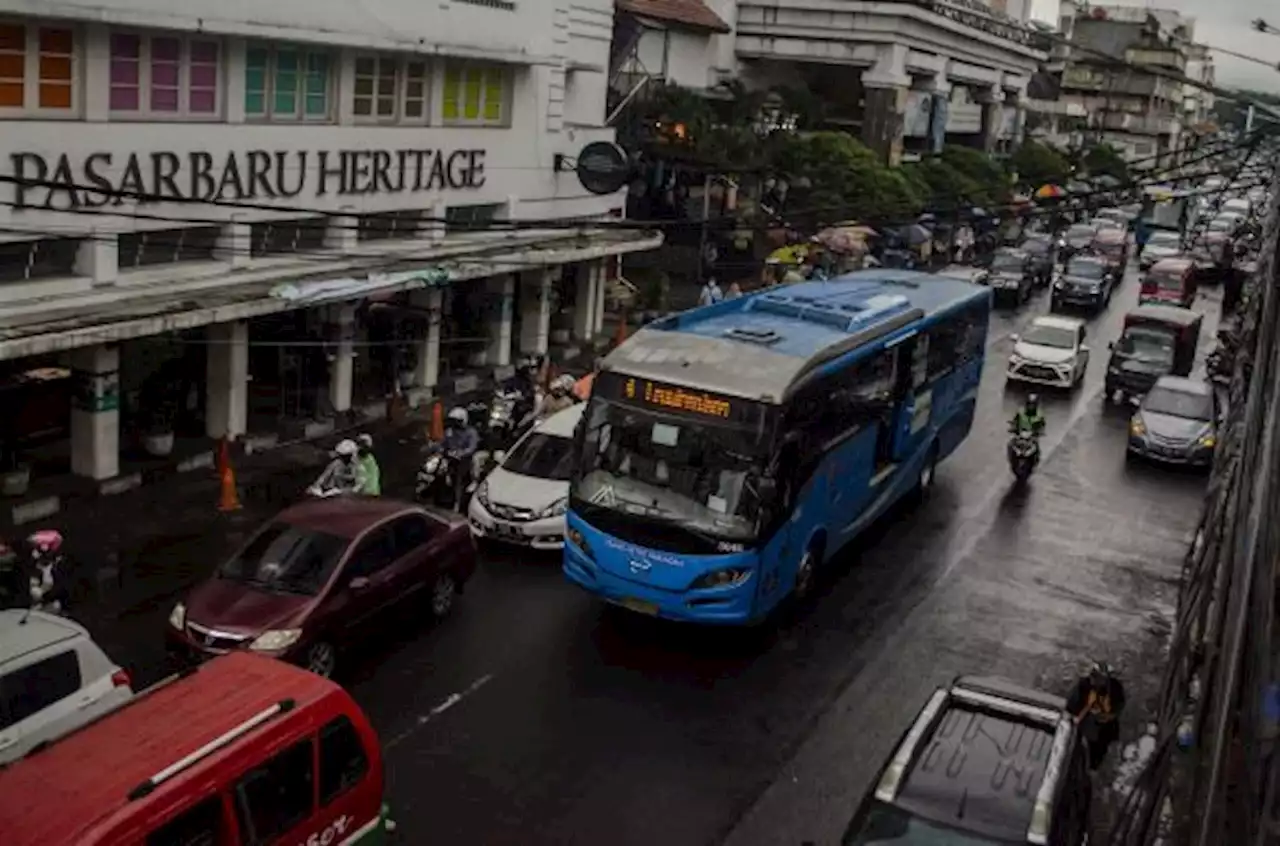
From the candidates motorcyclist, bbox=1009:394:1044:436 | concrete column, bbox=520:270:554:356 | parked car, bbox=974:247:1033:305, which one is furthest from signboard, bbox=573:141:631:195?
parked car, bbox=974:247:1033:305

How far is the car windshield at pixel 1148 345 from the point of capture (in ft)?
101

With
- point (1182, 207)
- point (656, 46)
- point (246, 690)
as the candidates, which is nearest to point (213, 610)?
point (246, 690)

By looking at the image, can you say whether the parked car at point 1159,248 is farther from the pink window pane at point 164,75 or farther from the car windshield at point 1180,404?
the pink window pane at point 164,75

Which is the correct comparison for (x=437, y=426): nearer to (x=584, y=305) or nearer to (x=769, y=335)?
(x=769, y=335)

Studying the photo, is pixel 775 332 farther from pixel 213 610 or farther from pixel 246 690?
pixel 246 690

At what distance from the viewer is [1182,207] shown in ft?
229

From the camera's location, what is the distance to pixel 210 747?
8.35 meters

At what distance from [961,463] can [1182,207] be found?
2040 inches

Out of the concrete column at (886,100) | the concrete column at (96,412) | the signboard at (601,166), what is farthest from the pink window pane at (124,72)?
the concrete column at (886,100)

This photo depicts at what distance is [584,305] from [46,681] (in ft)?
71.5

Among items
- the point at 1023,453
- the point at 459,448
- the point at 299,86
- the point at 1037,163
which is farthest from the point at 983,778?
the point at 1037,163

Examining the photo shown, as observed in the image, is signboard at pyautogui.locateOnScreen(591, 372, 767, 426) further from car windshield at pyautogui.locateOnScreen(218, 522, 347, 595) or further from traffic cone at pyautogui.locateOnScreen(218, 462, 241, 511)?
traffic cone at pyautogui.locateOnScreen(218, 462, 241, 511)

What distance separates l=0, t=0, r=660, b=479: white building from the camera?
17.3m

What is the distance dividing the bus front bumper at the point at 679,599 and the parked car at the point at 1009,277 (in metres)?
30.1
